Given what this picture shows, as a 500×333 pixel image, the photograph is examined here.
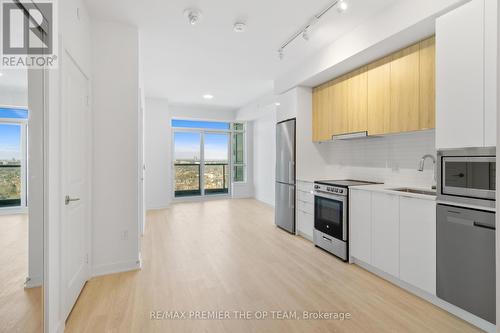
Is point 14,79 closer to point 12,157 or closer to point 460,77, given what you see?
point 12,157

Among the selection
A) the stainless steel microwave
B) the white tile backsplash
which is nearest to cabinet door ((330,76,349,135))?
the white tile backsplash

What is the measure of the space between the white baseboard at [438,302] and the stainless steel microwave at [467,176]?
0.89 m

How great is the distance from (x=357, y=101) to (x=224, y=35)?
6.35 feet

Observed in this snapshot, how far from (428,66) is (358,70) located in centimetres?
100

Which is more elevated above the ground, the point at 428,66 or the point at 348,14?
the point at 348,14

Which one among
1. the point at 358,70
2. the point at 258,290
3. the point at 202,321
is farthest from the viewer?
the point at 358,70

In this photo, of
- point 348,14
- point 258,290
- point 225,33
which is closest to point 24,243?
point 258,290

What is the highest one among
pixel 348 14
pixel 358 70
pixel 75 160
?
pixel 348 14

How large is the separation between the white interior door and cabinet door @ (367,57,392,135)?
3.21 m

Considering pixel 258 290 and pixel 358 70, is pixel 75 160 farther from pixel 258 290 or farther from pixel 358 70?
pixel 358 70

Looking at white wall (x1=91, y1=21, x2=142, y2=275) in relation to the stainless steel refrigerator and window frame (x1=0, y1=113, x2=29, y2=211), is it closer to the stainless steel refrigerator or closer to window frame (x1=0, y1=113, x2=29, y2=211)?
window frame (x1=0, y1=113, x2=29, y2=211)

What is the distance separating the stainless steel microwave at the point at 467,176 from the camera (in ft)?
6.35

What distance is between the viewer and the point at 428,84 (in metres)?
2.59

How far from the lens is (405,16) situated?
248 cm
